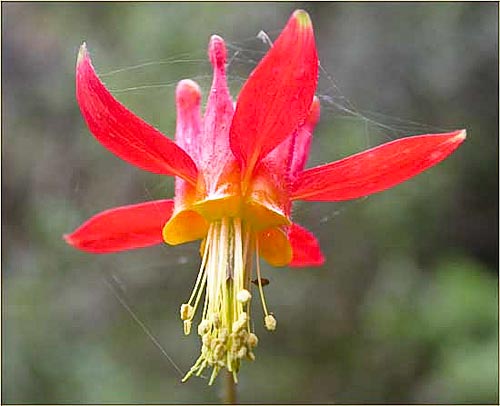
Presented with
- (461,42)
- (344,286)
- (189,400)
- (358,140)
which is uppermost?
(461,42)

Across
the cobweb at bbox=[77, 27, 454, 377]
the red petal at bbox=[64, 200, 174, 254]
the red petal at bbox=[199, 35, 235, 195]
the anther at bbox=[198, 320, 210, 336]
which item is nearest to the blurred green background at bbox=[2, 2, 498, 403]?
the cobweb at bbox=[77, 27, 454, 377]

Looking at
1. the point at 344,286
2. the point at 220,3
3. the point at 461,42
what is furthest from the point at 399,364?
the point at 220,3

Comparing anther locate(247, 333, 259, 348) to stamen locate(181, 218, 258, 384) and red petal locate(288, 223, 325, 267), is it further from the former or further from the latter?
red petal locate(288, 223, 325, 267)

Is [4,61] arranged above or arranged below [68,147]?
above

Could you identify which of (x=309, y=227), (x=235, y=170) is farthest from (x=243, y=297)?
(x=309, y=227)

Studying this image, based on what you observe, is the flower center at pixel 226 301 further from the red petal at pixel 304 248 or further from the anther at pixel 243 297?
the red petal at pixel 304 248

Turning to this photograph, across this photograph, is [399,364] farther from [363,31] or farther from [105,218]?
[105,218]
